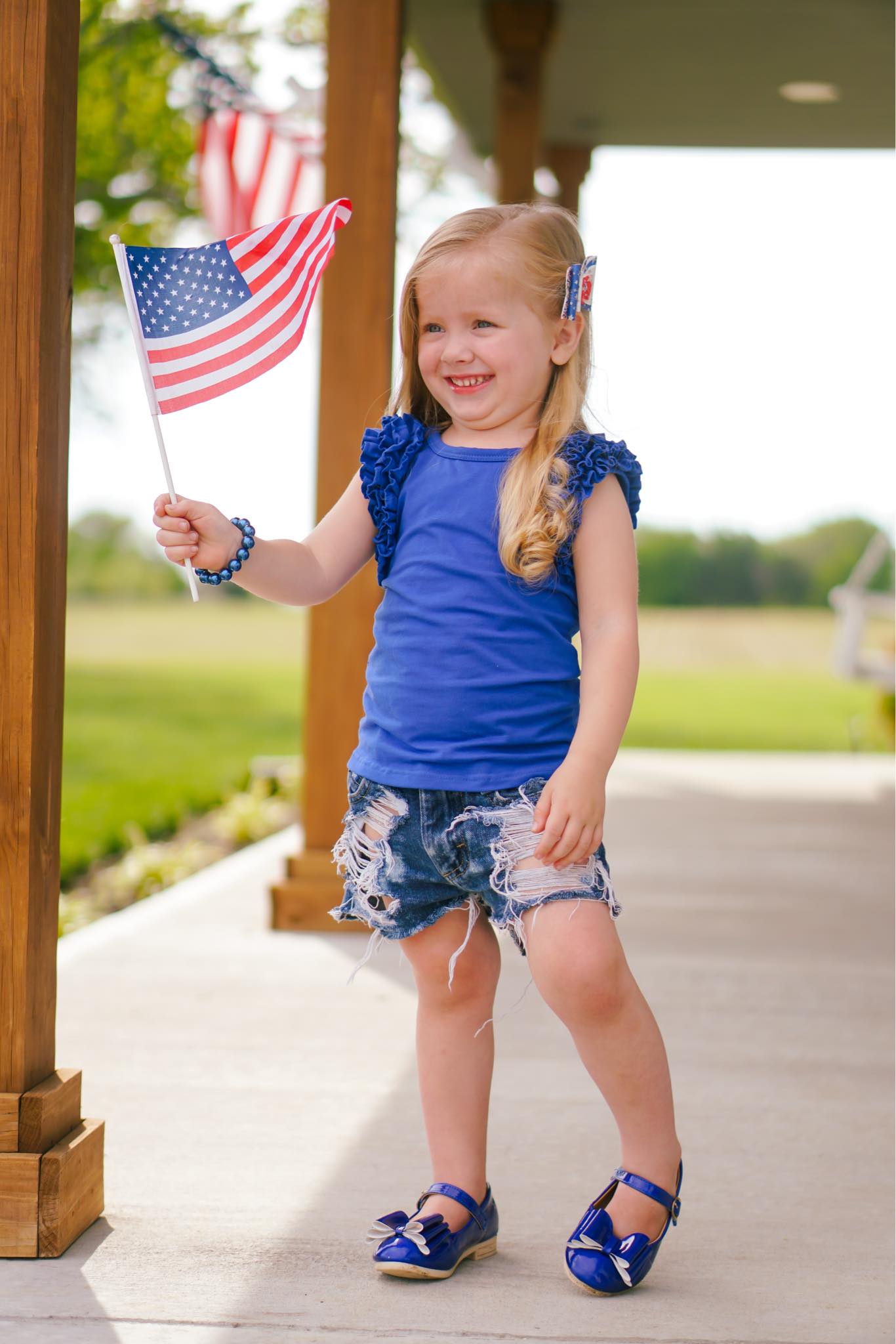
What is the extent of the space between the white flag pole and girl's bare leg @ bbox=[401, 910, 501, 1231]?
0.58 m

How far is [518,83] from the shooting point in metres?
5.92

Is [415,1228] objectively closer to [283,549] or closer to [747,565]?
[283,549]

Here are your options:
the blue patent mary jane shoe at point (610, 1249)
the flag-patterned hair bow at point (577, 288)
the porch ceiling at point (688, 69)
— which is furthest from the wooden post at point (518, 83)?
the blue patent mary jane shoe at point (610, 1249)

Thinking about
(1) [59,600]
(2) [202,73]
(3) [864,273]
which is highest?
(3) [864,273]

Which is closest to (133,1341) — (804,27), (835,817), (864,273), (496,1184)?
(496,1184)

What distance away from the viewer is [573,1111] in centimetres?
272

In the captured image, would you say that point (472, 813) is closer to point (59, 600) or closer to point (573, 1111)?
point (59, 600)

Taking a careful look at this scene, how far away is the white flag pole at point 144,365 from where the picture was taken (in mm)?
1869

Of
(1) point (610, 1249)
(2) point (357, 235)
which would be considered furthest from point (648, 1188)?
(2) point (357, 235)

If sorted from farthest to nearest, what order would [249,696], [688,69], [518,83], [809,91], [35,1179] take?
[249,696] < [809,91] < [688,69] < [518,83] < [35,1179]

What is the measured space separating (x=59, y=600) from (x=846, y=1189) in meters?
1.51

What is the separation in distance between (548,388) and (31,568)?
74 centimetres

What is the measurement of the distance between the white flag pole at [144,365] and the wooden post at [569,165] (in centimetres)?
650

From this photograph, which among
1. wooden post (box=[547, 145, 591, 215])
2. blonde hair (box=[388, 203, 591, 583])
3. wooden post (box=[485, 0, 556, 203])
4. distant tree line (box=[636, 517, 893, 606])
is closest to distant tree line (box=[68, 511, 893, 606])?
distant tree line (box=[636, 517, 893, 606])
